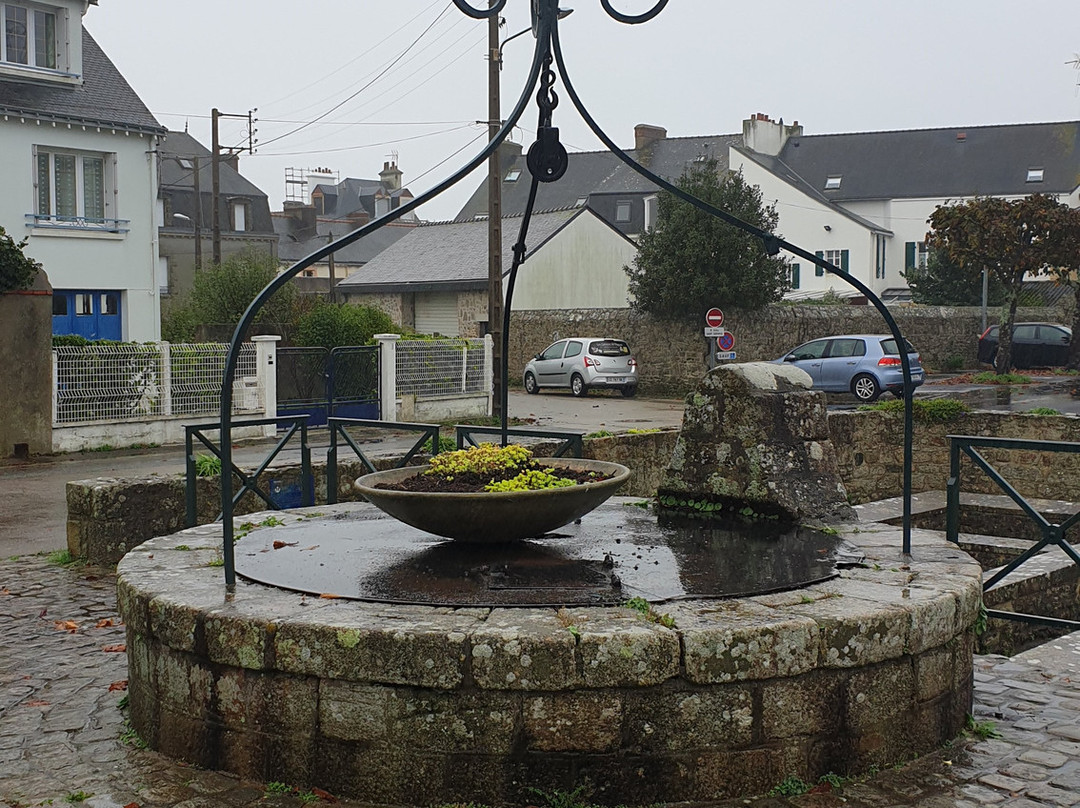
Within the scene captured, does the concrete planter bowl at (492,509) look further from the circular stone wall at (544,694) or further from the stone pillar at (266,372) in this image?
the stone pillar at (266,372)

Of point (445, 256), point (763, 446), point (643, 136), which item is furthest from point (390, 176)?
point (763, 446)

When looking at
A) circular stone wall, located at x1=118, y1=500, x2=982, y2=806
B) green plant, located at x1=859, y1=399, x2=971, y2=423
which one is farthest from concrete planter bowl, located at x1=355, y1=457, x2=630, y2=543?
green plant, located at x1=859, y1=399, x2=971, y2=423

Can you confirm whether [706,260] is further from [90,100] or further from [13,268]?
[13,268]

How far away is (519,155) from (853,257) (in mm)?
18355

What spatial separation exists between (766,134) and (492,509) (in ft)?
147

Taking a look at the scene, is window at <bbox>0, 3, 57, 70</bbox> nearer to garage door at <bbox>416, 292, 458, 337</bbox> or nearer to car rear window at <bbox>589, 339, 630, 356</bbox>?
car rear window at <bbox>589, 339, 630, 356</bbox>

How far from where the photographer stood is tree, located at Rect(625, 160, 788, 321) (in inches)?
1069

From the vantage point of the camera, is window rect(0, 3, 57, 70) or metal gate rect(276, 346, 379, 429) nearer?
metal gate rect(276, 346, 379, 429)

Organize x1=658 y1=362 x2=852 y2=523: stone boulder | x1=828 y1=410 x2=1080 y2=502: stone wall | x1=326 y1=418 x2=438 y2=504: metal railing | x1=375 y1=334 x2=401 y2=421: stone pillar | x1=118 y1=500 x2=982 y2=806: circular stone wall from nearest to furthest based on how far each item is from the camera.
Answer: x1=118 y1=500 x2=982 y2=806: circular stone wall, x1=658 y1=362 x2=852 y2=523: stone boulder, x1=326 y1=418 x2=438 y2=504: metal railing, x1=828 y1=410 x2=1080 y2=502: stone wall, x1=375 y1=334 x2=401 y2=421: stone pillar

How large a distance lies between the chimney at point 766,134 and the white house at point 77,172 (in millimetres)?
28574

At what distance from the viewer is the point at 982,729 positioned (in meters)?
4.85

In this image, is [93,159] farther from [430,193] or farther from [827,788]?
[827,788]

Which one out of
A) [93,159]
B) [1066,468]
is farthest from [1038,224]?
[93,159]

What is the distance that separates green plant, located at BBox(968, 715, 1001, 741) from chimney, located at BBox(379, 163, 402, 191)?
63.6 metres
